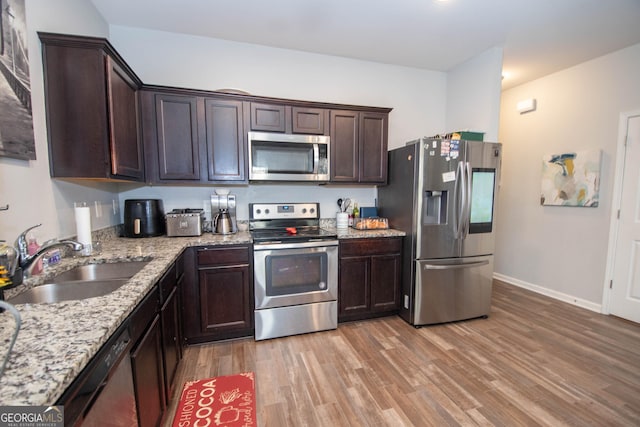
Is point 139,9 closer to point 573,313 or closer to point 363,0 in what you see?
point 363,0

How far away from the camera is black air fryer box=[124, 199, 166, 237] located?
2283 mm

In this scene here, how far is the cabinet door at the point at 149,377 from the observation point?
112cm

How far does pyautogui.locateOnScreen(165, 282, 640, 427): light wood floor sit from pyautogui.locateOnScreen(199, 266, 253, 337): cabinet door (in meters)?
0.17

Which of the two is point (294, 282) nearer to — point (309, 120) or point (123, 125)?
point (309, 120)

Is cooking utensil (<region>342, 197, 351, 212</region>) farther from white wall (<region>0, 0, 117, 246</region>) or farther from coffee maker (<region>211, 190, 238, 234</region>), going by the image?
white wall (<region>0, 0, 117, 246</region>)

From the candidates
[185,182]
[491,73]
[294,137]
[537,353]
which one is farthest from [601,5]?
[185,182]

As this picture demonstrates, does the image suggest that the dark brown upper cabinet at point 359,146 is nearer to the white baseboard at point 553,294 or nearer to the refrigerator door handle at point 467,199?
the refrigerator door handle at point 467,199

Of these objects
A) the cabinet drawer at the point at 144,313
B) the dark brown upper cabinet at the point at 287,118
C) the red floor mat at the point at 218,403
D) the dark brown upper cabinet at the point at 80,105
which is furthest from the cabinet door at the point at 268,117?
the red floor mat at the point at 218,403

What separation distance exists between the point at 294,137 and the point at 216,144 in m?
0.72

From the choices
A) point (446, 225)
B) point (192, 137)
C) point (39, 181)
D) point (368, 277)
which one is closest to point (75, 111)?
point (39, 181)

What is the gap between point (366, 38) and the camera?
2.67 meters

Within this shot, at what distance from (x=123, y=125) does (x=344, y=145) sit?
6.15ft

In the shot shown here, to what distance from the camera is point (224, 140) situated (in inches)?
95.8

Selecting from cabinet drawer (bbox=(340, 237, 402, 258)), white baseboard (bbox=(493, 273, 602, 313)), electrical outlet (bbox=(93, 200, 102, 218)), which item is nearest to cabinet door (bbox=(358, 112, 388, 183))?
cabinet drawer (bbox=(340, 237, 402, 258))
